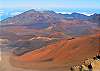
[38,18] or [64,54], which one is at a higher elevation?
[64,54]

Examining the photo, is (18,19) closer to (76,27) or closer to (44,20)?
(44,20)

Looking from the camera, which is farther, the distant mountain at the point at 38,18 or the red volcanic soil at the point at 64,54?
the distant mountain at the point at 38,18

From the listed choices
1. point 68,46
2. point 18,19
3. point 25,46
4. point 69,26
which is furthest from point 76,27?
point 68,46

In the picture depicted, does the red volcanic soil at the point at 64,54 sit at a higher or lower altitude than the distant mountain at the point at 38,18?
higher

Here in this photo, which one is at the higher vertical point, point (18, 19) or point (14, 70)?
point (14, 70)

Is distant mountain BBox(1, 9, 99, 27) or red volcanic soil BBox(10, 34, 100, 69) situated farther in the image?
distant mountain BBox(1, 9, 99, 27)

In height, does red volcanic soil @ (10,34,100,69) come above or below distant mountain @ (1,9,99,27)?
above

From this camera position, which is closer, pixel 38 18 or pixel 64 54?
pixel 64 54

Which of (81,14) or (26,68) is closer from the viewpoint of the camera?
(26,68)
